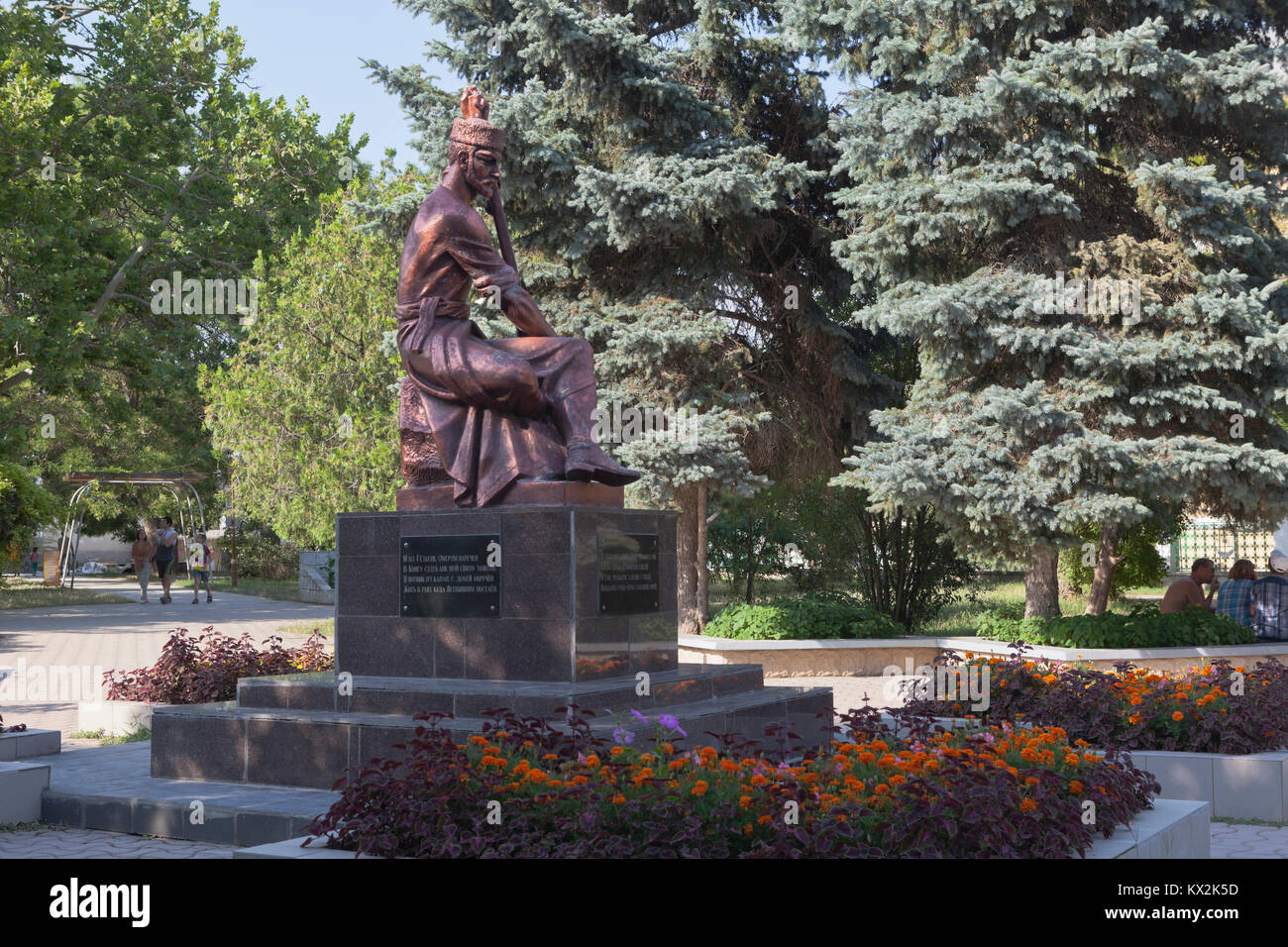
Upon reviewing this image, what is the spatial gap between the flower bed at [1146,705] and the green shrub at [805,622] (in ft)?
19.0

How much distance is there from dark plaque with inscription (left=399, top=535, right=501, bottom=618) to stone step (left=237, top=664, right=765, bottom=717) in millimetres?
456

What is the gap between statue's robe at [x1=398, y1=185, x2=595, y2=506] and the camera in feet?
27.1

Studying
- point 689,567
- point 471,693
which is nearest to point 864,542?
point 689,567

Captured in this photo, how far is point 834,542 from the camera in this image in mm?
18859

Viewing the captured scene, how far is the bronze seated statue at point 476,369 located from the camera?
27.1ft

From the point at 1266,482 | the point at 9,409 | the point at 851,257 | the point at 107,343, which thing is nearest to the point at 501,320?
the point at 851,257

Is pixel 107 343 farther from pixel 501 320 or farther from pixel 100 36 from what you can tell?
pixel 501 320

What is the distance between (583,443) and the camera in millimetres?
8188

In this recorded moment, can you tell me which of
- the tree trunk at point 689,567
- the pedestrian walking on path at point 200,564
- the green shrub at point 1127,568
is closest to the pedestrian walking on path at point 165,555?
the pedestrian walking on path at point 200,564

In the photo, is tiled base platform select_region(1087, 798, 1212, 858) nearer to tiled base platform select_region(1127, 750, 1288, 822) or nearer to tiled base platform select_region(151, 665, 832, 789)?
tiled base platform select_region(1127, 750, 1288, 822)

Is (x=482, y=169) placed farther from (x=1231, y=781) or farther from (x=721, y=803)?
(x=1231, y=781)

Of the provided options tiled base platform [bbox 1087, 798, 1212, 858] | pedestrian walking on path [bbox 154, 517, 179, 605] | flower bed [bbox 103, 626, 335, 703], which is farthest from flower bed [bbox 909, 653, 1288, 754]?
pedestrian walking on path [bbox 154, 517, 179, 605]

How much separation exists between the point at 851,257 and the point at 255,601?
63.6 ft

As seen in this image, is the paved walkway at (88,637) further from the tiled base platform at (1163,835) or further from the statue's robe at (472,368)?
the tiled base platform at (1163,835)
